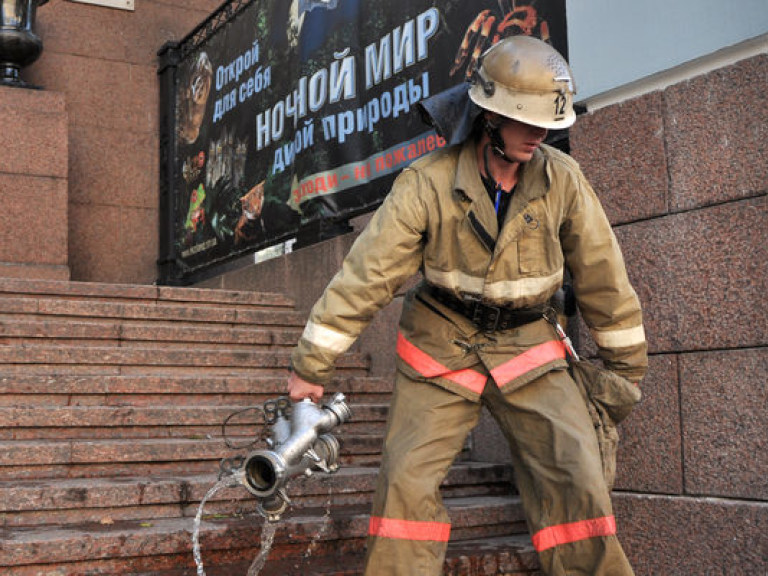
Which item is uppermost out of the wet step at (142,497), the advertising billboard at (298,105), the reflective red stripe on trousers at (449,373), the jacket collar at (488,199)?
the advertising billboard at (298,105)

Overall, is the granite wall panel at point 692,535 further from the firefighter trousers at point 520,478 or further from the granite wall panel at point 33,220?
the granite wall panel at point 33,220

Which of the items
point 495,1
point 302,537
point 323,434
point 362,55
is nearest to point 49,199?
point 362,55

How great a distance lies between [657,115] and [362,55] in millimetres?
3415

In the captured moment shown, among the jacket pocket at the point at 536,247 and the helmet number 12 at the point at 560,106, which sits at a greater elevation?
the helmet number 12 at the point at 560,106

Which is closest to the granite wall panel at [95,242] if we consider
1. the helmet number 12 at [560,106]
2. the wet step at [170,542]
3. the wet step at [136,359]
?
the wet step at [136,359]

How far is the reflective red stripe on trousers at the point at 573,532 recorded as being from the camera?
3230mm

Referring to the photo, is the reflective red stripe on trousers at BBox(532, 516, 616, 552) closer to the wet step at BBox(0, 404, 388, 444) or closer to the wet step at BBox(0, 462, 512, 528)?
the wet step at BBox(0, 462, 512, 528)

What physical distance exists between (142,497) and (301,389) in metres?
1.61

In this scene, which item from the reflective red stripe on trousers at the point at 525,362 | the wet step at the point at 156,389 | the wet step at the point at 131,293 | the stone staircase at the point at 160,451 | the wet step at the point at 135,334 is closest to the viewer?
the reflective red stripe on trousers at the point at 525,362

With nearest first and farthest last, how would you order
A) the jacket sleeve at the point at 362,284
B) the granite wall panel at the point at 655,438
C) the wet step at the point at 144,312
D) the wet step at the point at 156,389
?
1. the jacket sleeve at the point at 362,284
2. the granite wall panel at the point at 655,438
3. the wet step at the point at 156,389
4. the wet step at the point at 144,312

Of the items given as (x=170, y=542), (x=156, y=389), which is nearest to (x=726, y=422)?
(x=170, y=542)

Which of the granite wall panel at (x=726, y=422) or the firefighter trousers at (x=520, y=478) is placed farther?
the granite wall panel at (x=726, y=422)

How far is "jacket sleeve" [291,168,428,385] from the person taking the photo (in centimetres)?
333

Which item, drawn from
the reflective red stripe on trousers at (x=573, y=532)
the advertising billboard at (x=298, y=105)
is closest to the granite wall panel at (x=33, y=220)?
the advertising billboard at (x=298, y=105)
